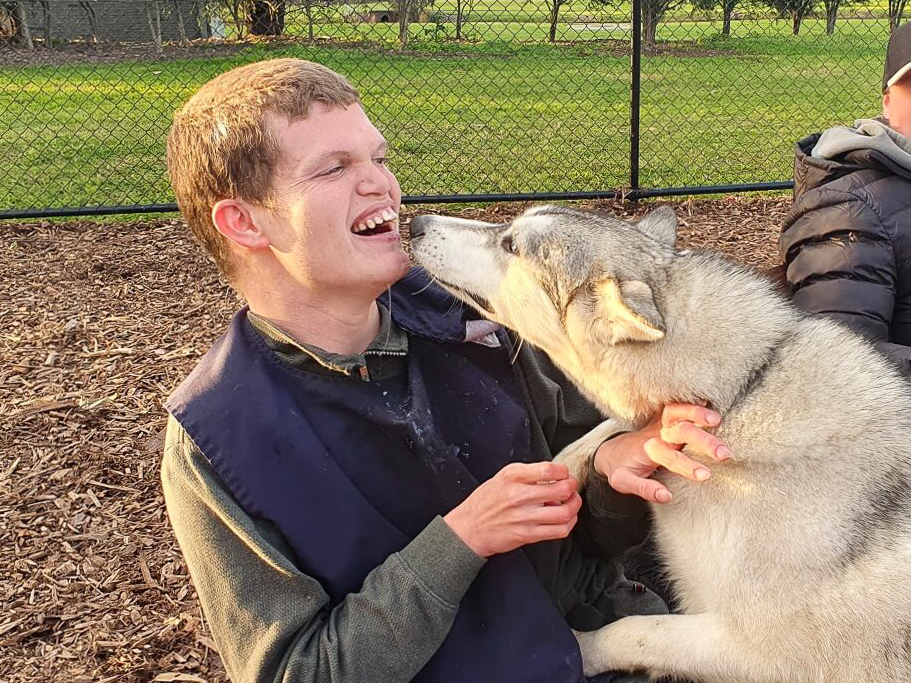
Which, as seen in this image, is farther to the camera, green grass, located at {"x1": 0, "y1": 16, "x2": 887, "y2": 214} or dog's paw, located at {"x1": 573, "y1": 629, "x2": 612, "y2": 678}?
green grass, located at {"x1": 0, "y1": 16, "x2": 887, "y2": 214}

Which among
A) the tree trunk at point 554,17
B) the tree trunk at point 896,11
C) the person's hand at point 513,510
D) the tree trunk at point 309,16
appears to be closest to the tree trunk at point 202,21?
the tree trunk at point 309,16

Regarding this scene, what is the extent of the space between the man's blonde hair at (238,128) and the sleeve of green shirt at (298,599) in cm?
65

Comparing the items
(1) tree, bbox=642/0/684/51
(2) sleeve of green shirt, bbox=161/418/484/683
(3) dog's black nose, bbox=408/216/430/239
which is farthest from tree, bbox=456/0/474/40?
(2) sleeve of green shirt, bbox=161/418/484/683

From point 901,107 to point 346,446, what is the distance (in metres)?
2.84

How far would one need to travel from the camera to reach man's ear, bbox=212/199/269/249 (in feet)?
7.48

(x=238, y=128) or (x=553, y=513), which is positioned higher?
(x=238, y=128)

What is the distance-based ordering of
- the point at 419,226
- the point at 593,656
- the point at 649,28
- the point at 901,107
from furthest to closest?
the point at 649,28, the point at 901,107, the point at 419,226, the point at 593,656

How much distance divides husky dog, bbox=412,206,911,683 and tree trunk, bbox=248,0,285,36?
33.6ft

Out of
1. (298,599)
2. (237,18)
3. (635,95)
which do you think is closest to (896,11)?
(635,95)

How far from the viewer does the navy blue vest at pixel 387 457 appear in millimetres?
2045

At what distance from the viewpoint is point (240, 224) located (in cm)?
229

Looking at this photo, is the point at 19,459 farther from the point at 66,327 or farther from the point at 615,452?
the point at 615,452

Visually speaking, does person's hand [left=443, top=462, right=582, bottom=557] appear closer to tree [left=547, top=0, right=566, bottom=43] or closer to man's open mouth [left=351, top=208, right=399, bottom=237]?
man's open mouth [left=351, top=208, right=399, bottom=237]

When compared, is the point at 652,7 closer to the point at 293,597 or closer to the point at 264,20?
the point at 264,20
